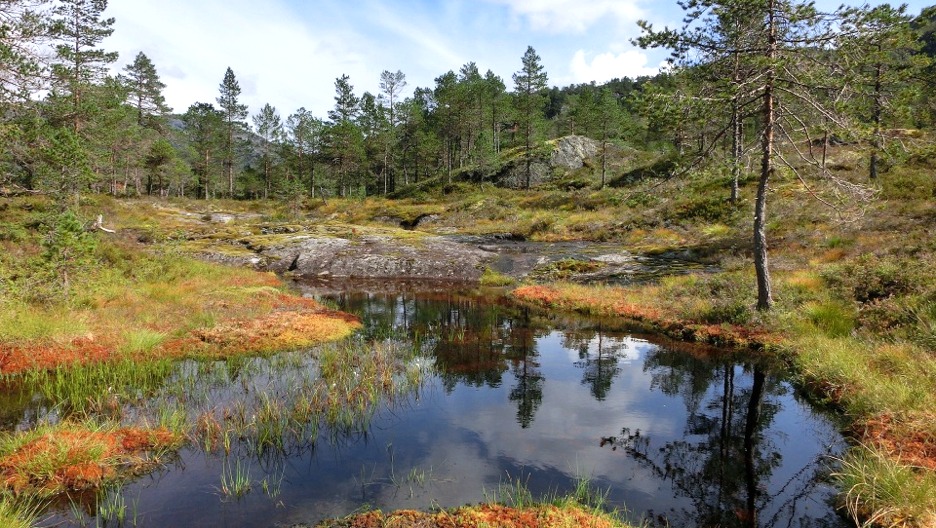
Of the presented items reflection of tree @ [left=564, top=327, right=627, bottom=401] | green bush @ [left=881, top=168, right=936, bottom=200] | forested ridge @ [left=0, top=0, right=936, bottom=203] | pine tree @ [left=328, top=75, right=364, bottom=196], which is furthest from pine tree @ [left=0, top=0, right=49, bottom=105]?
pine tree @ [left=328, top=75, right=364, bottom=196]

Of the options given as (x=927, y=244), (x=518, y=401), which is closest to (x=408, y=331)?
(x=518, y=401)

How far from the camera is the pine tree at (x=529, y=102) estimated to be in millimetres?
66875

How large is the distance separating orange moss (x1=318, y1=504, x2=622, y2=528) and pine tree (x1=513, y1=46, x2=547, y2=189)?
2390 inches

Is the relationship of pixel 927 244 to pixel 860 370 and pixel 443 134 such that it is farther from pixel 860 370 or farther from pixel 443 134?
pixel 443 134

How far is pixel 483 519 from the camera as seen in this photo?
6.12m

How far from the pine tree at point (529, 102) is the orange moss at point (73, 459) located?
198ft

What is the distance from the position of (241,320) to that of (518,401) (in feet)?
34.8

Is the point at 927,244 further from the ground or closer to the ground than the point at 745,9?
closer to the ground

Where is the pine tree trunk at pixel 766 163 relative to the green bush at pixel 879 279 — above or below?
above

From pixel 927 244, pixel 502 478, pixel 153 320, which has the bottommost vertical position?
pixel 502 478

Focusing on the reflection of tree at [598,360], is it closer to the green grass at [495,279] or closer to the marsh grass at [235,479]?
the marsh grass at [235,479]

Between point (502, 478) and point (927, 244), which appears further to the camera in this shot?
point (927, 244)

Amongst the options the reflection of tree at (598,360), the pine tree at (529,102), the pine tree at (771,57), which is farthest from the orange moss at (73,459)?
the pine tree at (529,102)

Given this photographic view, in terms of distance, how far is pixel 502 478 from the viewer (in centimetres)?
770
